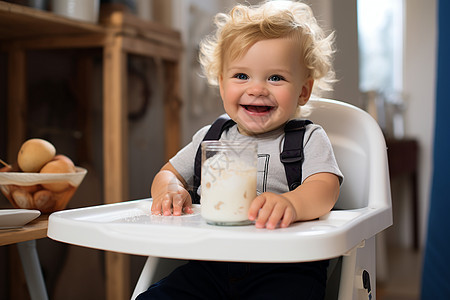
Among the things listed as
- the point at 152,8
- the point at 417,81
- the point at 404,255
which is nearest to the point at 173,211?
the point at 152,8

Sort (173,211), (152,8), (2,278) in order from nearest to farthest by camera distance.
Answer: (173,211) < (2,278) < (152,8)

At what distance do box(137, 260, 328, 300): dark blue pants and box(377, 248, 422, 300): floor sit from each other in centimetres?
162

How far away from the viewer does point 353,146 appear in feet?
3.51

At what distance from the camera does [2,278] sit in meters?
1.74

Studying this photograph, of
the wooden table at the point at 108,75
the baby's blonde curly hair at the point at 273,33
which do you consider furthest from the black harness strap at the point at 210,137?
the wooden table at the point at 108,75

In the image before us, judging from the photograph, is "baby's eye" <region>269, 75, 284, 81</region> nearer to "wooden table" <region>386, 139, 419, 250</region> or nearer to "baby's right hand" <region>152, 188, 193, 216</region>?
"baby's right hand" <region>152, 188, 193, 216</region>

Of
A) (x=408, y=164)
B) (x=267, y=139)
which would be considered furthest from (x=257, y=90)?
(x=408, y=164)

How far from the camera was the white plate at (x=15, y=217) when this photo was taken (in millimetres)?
903

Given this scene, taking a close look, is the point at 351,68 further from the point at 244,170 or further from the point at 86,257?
the point at 86,257

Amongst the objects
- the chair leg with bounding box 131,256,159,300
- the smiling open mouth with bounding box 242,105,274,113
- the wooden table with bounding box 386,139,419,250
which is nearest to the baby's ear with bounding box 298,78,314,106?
the smiling open mouth with bounding box 242,105,274,113

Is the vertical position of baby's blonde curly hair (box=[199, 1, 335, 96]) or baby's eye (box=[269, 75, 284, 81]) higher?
baby's blonde curly hair (box=[199, 1, 335, 96])

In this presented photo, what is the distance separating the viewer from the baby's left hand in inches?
27.8

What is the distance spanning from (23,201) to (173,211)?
1.22 feet

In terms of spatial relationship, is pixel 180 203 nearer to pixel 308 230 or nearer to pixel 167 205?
pixel 167 205
